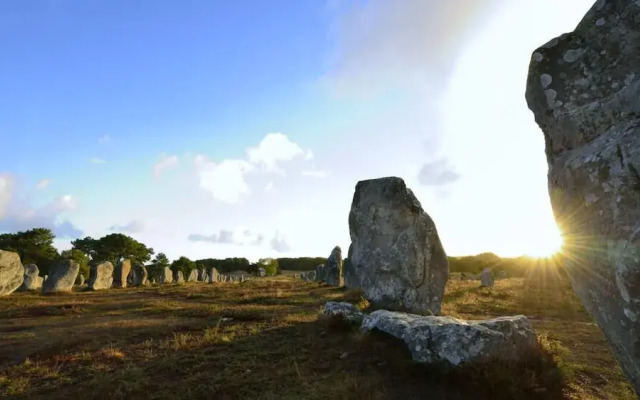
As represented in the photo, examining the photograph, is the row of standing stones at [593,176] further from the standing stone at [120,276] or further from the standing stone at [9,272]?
the standing stone at [120,276]

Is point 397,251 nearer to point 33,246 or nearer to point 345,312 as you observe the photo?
point 345,312

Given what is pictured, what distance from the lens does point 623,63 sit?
5.65 m

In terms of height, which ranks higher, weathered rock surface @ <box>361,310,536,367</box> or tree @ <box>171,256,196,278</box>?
tree @ <box>171,256,196,278</box>

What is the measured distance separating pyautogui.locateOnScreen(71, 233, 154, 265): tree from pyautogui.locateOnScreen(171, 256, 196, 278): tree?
6.90 metres

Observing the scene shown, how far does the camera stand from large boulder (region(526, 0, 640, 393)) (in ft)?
15.8

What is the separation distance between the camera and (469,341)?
7.94 meters

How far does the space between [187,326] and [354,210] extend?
26.5 feet

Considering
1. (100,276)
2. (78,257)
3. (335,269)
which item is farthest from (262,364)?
(78,257)

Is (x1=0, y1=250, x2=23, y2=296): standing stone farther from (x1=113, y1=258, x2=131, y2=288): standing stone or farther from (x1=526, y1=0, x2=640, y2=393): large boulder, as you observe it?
(x1=526, y1=0, x2=640, y2=393): large boulder

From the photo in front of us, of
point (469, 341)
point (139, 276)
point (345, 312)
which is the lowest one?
point (469, 341)

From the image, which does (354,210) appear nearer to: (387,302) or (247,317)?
(387,302)

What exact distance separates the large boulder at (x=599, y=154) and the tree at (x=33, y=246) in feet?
227

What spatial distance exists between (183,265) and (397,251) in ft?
209

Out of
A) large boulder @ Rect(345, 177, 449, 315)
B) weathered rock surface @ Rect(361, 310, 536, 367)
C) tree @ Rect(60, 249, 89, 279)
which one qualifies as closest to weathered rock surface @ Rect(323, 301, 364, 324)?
large boulder @ Rect(345, 177, 449, 315)
